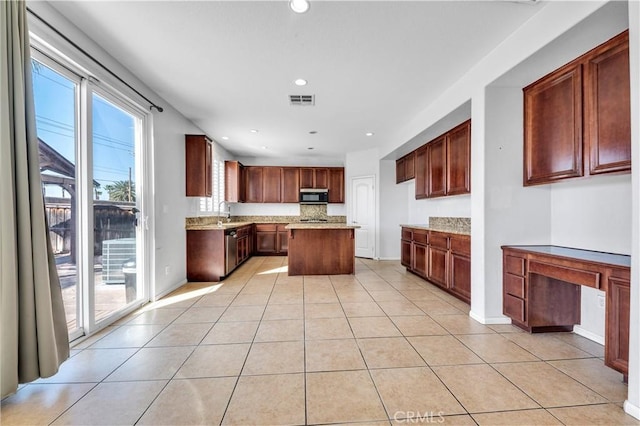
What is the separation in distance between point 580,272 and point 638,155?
3.07 ft

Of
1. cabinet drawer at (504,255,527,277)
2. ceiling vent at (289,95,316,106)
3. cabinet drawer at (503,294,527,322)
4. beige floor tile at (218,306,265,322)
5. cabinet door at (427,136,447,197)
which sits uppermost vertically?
ceiling vent at (289,95,316,106)

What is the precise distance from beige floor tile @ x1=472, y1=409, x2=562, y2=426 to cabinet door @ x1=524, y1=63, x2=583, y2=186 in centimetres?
178

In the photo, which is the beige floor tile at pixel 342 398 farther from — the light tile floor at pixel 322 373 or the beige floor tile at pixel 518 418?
the beige floor tile at pixel 518 418

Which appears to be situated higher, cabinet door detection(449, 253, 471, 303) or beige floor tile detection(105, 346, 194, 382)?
cabinet door detection(449, 253, 471, 303)

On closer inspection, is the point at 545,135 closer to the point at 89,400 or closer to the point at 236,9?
the point at 236,9

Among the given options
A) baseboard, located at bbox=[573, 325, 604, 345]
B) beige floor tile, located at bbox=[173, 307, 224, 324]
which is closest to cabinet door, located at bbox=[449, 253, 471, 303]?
baseboard, located at bbox=[573, 325, 604, 345]

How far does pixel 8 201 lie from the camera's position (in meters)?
1.57

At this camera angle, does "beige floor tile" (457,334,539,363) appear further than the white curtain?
Yes

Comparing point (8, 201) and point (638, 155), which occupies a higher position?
point (638, 155)

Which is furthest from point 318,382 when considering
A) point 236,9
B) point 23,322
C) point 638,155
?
point 236,9

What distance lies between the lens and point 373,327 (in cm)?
269

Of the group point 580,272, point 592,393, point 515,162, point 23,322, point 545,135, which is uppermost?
point 545,135

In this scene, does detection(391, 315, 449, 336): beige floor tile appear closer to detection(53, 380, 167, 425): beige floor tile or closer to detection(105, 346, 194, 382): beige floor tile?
detection(105, 346, 194, 382): beige floor tile

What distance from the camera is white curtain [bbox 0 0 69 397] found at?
5.12 ft
